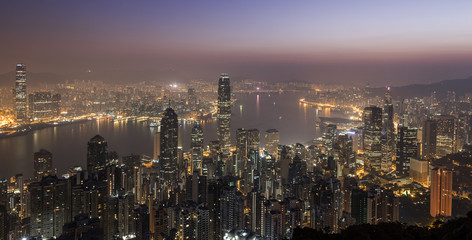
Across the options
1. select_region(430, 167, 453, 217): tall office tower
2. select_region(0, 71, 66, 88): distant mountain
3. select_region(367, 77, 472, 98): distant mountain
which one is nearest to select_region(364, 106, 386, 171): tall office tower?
select_region(430, 167, 453, 217): tall office tower

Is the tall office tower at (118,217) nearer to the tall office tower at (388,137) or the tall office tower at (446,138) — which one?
the tall office tower at (388,137)

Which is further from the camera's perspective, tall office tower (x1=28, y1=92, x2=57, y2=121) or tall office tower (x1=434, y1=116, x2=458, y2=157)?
tall office tower (x1=28, y1=92, x2=57, y2=121)

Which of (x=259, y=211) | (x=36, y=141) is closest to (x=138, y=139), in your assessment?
(x=36, y=141)

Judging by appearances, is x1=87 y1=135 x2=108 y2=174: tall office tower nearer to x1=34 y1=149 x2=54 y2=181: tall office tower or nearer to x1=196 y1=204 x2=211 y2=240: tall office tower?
x1=34 y1=149 x2=54 y2=181: tall office tower

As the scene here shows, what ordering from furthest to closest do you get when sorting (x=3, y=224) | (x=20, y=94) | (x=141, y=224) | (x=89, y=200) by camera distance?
(x=20, y=94), (x=89, y=200), (x=141, y=224), (x=3, y=224)

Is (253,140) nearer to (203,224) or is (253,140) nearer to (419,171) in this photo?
(419,171)

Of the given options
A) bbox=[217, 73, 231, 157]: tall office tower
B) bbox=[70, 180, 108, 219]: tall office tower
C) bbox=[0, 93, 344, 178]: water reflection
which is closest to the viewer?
bbox=[70, 180, 108, 219]: tall office tower

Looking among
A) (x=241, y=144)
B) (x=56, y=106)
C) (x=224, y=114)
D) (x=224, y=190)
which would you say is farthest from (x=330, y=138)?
(x=56, y=106)
